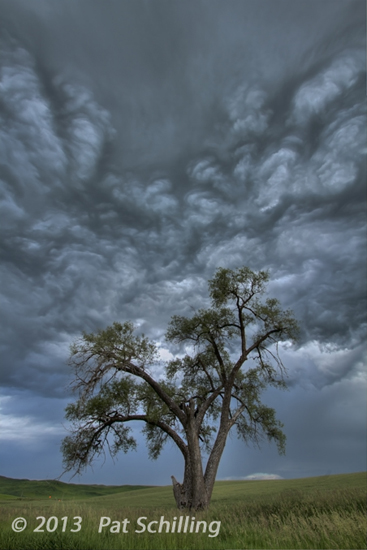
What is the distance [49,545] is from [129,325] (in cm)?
1506

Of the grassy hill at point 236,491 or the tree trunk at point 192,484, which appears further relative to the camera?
the grassy hill at point 236,491

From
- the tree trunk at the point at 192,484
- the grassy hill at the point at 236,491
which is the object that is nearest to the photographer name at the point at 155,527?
the grassy hill at the point at 236,491

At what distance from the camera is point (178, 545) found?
8.83m

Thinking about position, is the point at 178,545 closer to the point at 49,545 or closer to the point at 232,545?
the point at 232,545

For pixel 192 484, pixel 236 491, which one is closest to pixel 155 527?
pixel 192 484

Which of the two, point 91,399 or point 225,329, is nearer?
point 91,399

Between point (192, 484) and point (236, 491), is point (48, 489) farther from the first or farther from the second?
point (192, 484)

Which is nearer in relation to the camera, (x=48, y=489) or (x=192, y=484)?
(x=192, y=484)

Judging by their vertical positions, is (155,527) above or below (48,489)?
below

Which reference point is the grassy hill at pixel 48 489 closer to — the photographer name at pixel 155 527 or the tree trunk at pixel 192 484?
the tree trunk at pixel 192 484

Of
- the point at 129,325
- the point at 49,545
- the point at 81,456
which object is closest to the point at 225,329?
the point at 129,325

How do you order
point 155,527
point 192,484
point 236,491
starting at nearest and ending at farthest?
point 155,527
point 192,484
point 236,491

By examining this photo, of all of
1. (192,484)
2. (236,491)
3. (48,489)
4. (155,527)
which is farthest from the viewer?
(48,489)

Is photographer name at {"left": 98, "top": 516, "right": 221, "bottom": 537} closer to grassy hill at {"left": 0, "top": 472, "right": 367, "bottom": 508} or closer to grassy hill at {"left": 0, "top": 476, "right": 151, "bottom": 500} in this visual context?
grassy hill at {"left": 0, "top": 472, "right": 367, "bottom": 508}
